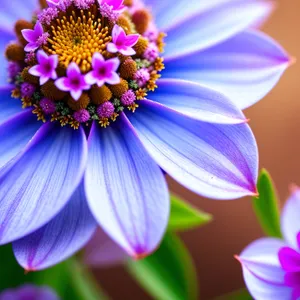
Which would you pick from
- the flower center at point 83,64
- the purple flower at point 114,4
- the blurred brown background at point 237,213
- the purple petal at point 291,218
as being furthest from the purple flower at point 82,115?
the blurred brown background at point 237,213

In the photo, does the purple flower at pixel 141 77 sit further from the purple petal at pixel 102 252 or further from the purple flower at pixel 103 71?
the purple petal at pixel 102 252

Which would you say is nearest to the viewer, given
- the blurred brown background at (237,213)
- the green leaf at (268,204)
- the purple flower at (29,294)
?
the green leaf at (268,204)

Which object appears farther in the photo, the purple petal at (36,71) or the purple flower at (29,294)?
the purple flower at (29,294)

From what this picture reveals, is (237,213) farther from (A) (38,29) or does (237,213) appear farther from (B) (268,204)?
(A) (38,29)

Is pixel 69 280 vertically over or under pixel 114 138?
under

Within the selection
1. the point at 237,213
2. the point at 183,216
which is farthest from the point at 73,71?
the point at 237,213
